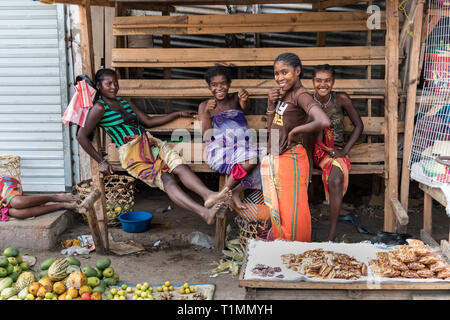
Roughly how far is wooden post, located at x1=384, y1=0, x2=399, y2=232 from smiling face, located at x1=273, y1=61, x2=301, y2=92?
1219mm

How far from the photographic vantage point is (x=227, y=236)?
5.32 metres

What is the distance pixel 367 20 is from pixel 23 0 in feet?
14.0

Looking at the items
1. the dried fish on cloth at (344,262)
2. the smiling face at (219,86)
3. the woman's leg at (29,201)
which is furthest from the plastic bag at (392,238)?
the woman's leg at (29,201)

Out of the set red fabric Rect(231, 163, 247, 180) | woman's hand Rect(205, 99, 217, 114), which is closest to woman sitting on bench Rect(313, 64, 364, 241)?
→ red fabric Rect(231, 163, 247, 180)

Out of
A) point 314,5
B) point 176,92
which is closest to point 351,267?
point 176,92

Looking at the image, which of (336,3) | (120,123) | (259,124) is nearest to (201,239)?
(259,124)

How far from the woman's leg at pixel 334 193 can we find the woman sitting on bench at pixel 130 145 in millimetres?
1341

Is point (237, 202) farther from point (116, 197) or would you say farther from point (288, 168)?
point (116, 197)

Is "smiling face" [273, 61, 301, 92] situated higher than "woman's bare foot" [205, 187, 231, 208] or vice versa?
"smiling face" [273, 61, 301, 92]

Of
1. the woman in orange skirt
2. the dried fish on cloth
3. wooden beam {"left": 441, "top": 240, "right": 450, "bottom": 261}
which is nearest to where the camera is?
the dried fish on cloth

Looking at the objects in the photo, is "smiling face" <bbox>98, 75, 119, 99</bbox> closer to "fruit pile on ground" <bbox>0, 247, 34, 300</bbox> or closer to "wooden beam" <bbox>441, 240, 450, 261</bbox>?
"fruit pile on ground" <bbox>0, 247, 34, 300</bbox>

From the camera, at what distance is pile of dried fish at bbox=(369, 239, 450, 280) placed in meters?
3.16

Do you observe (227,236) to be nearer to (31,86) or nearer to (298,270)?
(298,270)
